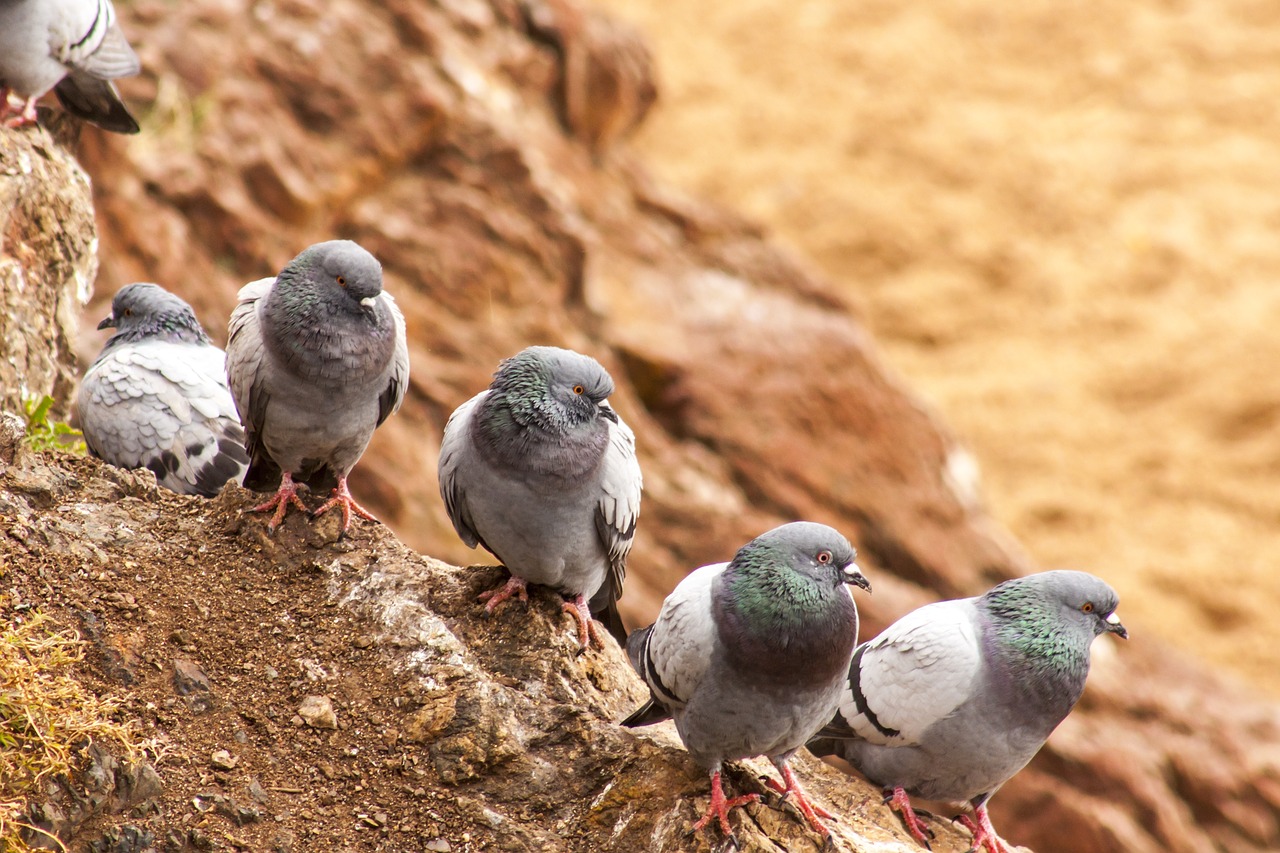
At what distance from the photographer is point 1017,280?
20375mm

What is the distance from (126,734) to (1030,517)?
1532 centimetres

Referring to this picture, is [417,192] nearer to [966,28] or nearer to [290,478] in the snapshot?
[290,478]

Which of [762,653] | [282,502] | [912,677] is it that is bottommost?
[282,502]

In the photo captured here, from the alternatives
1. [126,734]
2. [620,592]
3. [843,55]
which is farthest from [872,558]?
[843,55]

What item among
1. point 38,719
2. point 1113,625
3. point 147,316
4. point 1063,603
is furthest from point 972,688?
point 147,316

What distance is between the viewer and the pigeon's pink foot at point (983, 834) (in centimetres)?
610

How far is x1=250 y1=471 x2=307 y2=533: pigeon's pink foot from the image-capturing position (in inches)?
225

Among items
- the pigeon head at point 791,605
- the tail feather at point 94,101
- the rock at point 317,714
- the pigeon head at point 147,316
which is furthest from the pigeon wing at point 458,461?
the tail feather at point 94,101

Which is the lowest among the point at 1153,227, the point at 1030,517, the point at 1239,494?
the point at 1030,517

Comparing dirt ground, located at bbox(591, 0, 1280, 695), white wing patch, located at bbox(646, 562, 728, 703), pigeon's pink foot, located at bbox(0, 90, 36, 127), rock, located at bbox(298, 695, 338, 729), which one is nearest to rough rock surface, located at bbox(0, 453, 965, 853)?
rock, located at bbox(298, 695, 338, 729)

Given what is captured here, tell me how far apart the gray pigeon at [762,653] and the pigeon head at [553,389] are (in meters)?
0.93

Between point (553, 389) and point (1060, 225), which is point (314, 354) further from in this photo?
point (1060, 225)

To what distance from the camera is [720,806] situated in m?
4.73

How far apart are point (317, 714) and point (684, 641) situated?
1.47 m
